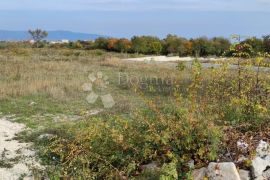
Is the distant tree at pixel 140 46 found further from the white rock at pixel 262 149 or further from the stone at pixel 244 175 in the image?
the stone at pixel 244 175

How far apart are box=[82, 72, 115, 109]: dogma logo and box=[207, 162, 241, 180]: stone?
21.8 ft

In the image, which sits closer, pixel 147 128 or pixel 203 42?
pixel 147 128

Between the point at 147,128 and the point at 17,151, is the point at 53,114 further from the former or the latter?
the point at 147,128

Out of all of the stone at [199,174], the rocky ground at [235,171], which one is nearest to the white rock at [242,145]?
the rocky ground at [235,171]

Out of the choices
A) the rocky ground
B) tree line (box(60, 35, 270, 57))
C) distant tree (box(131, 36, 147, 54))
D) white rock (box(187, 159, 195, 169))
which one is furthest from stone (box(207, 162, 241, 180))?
distant tree (box(131, 36, 147, 54))

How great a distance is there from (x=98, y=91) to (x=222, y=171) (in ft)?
32.9

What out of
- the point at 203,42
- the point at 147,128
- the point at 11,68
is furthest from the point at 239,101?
the point at 203,42

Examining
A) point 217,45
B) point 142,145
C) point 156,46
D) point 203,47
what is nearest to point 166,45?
point 156,46

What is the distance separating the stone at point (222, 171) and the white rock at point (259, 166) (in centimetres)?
26

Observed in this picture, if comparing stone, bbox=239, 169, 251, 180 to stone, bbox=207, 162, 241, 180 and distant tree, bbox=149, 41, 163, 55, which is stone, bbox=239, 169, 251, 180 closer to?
stone, bbox=207, 162, 241, 180

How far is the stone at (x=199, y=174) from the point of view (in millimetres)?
5232

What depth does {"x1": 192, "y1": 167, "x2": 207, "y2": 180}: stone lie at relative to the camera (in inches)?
206

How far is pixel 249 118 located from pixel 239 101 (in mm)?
275

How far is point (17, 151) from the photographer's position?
745cm
